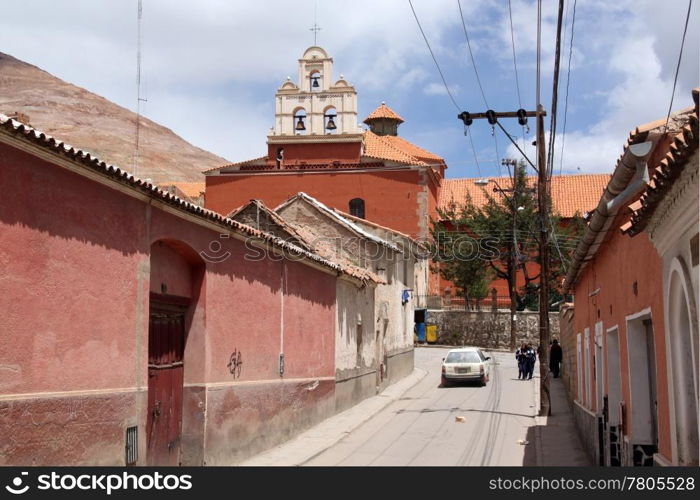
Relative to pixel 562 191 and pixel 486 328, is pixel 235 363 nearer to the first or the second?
pixel 486 328

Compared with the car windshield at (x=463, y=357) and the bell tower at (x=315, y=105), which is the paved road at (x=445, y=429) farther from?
the bell tower at (x=315, y=105)

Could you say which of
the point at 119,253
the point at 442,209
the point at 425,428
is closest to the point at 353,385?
the point at 425,428

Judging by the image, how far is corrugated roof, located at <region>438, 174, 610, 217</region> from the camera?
5834cm

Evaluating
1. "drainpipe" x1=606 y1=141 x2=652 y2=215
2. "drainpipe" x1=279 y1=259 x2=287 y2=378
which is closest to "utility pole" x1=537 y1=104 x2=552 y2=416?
"drainpipe" x1=279 y1=259 x2=287 y2=378

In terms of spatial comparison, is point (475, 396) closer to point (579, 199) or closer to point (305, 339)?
point (305, 339)

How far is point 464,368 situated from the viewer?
101 ft

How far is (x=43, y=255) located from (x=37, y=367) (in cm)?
122

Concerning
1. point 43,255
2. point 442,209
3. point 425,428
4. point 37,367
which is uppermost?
point 442,209

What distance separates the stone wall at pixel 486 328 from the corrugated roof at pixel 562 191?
12.0 metres

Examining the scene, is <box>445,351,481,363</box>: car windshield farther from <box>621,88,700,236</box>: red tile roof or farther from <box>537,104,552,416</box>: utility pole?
<box>621,88,700,236</box>: red tile roof

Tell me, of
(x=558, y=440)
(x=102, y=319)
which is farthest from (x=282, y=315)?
(x=102, y=319)

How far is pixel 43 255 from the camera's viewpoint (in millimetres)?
9383
